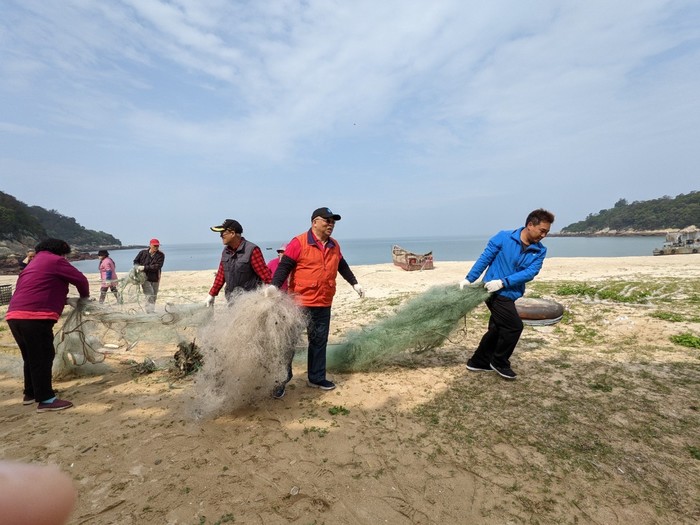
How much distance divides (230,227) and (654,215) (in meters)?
134

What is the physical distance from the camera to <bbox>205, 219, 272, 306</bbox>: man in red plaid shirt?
14.4 ft

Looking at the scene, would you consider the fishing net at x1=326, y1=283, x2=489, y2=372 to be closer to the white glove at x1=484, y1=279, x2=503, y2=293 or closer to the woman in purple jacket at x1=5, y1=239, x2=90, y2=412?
the white glove at x1=484, y1=279, x2=503, y2=293

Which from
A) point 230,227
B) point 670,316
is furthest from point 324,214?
point 670,316

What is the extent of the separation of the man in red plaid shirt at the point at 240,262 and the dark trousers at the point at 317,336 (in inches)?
33.7

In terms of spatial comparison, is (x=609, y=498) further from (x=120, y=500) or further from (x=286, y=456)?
(x=120, y=500)

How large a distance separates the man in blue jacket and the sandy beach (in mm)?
454

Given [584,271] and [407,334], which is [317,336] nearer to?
[407,334]

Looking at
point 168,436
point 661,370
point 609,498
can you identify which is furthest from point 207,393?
point 661,370

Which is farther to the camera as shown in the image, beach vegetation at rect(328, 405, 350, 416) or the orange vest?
the orange vest

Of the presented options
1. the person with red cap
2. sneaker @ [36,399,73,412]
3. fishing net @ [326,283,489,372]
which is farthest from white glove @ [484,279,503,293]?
the person with red cap

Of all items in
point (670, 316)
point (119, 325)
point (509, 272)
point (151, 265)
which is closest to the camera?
point (509, 272)

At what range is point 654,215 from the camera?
104 m

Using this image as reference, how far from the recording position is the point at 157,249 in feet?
25.2

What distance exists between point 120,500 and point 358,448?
174cm
